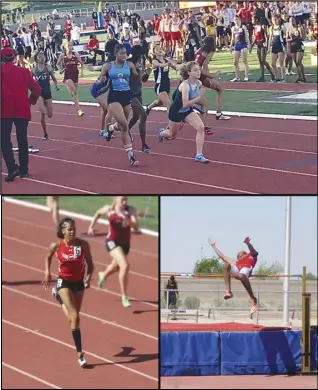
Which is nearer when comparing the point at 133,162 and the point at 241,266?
the point at 133,162

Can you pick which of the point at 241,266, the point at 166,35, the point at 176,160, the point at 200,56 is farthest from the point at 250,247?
the point at 166,35

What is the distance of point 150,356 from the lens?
509 inches

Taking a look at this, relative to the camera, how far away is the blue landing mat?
12.9 metres

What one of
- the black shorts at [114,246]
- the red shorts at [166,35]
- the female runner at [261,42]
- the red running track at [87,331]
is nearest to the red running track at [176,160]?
the female runner at [261,42]

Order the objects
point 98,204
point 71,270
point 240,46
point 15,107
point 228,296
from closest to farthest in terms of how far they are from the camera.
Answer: point 71,270, point 240,46, point 15,107, point 228,296, point 98,204

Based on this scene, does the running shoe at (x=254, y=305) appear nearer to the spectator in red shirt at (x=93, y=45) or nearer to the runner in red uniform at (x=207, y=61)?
the runner in red uniform at (x=207, y=61)

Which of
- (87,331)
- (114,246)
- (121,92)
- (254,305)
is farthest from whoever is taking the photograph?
(87,331)

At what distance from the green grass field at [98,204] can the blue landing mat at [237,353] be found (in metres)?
5.05

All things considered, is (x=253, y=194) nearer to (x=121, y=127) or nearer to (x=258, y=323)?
(x=121, y=127)

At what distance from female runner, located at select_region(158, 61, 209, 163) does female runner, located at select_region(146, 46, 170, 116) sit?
117 mm

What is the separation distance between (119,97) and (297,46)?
5.12 feet

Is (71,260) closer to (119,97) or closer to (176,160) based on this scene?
(176,160)

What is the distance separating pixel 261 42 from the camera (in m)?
11.4

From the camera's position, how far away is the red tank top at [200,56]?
11.3 metres
